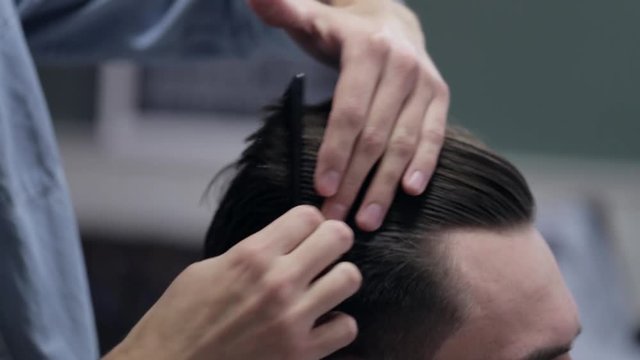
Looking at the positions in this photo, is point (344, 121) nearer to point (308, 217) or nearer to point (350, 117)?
point (350, 117)

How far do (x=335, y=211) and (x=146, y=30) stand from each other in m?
0.45

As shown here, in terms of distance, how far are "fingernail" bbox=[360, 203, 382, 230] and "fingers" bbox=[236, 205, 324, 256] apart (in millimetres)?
102

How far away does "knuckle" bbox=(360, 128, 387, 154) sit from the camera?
78 centimetres

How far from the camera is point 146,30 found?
3.69 feet

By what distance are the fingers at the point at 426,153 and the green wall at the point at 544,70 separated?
1439 millimetres

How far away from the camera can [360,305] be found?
84 centimetres

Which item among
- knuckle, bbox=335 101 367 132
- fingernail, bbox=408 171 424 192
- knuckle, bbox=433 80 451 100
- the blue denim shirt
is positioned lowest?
the blue denim shirt

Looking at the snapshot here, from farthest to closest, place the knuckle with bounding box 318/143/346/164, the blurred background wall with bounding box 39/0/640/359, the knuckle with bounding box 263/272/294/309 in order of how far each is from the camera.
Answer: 1. the blurred background wall with bounding box 39/0/640/359
2. the knuckle with bounding box 318/143/346/164
3. the knuckle with bounding box 263/272/294/309

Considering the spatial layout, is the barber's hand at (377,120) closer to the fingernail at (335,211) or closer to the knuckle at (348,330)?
the fingernail at (335,211)

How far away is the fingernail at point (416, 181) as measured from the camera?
814 mm

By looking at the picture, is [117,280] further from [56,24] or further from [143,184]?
[56,24]

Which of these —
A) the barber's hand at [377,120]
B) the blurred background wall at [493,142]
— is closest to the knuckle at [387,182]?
the barber's hand at [377,120]

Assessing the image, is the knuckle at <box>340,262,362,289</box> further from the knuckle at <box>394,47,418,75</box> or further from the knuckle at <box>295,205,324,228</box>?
the knuckle at <box>394,47,418,75</box>

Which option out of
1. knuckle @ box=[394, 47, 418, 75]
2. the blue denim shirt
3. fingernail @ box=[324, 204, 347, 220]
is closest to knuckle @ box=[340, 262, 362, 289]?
fingernail @ box=[324, 204, 347, 220]
